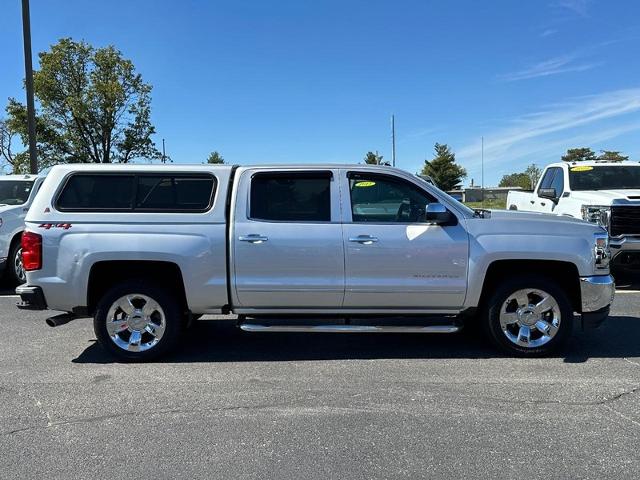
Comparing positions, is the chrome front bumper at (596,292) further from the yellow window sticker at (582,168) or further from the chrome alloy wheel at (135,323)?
the yellow window sticker at (582,168)

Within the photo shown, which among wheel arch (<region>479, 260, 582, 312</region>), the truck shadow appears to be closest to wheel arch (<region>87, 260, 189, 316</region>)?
the truck shadow

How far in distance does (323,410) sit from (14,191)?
7.99 metres

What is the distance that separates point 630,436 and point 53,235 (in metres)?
5.01

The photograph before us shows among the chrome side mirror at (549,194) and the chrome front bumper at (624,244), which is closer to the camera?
the chrome front bumper at (624,244)

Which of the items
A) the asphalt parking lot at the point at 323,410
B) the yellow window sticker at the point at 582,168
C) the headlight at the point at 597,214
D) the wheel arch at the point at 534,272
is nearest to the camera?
the asphalt parking lot at the point at 323,410

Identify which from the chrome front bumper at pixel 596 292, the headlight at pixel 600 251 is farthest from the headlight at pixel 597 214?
the chrome front bumper at pixel 596 292

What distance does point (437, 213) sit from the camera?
16.7 ft

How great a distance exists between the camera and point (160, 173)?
17.6 feet

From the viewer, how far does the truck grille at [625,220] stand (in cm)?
831

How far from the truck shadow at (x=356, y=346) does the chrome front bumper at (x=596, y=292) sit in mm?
536

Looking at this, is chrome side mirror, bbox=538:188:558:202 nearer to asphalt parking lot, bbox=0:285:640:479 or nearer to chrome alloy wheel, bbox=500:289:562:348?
asphalt parking lot, bbox=0:285:640:479

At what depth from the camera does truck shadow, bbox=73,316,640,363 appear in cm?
546

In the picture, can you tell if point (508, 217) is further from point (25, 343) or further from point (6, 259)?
point (6, 259)

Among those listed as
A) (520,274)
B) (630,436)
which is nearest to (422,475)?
(630,436)
